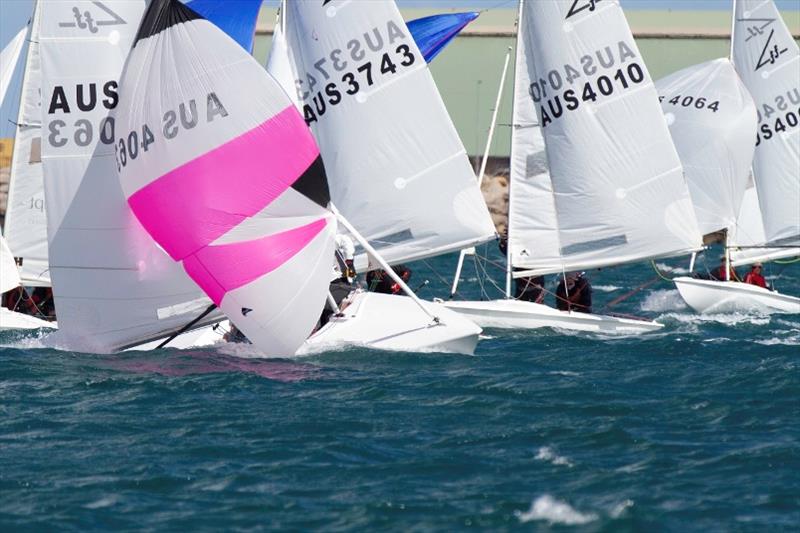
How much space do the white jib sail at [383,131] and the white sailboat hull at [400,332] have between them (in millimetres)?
2525

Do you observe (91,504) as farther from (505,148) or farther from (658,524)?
(505,148)

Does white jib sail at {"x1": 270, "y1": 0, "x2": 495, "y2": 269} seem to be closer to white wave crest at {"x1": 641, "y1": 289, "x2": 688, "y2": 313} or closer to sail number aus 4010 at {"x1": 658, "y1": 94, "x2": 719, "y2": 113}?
white wave crest at {"x1": 641, "y1": 289, "x2": 688, "y2": 313}

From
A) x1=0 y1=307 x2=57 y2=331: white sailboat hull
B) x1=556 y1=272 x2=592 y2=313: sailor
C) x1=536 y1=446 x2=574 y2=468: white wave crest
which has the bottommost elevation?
x1=536 y1=446 x2=574 y2=468: white wave crest

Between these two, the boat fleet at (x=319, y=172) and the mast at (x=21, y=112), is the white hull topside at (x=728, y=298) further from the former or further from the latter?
the mast at (x=21, y=112)

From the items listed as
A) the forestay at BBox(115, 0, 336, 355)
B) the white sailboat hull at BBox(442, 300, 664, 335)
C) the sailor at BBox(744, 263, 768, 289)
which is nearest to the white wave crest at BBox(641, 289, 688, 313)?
the sailor at BBox(744, 263, 768, 289)

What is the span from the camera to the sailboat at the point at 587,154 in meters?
23.3

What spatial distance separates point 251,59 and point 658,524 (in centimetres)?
845

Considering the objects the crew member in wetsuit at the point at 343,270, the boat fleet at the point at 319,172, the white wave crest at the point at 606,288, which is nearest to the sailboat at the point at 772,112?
the boat fleet at the point at 319,172

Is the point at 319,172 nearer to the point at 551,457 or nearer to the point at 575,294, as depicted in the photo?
the point at 551,457

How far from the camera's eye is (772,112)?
30.3 metres

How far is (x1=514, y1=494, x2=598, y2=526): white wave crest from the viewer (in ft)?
37.1

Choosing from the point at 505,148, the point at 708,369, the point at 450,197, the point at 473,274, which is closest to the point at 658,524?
the point at 708,369

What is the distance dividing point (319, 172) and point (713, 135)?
1152 cm

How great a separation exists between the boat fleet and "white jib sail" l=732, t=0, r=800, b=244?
1525 mm
